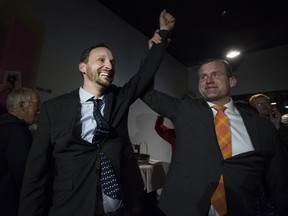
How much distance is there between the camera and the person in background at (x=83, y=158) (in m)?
1.03

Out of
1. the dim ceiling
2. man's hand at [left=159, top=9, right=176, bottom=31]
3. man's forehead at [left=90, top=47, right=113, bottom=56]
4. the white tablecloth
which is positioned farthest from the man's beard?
the dim ceiling

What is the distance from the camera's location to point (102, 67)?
124 cm

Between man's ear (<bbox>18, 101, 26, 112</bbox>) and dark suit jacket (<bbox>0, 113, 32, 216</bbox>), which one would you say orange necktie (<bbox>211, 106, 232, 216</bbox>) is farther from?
man's ear (<bbox>18, 101, 26, 112</bbox>)

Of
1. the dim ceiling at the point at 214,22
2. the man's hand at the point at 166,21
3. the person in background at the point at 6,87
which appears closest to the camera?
the man's hand at the point at 166,21

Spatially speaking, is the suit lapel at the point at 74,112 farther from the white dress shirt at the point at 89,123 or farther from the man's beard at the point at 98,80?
the man's beard at the point at 98,80

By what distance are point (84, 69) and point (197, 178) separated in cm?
97

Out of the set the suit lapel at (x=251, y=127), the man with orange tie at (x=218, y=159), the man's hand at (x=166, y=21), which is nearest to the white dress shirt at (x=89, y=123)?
the man with orange tie at (x=218, y=159)

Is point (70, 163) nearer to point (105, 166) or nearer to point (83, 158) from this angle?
point (83, 158)

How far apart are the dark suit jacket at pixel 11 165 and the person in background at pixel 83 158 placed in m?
0.31

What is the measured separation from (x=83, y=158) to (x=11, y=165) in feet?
1.93

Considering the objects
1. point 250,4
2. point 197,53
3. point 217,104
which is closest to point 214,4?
point 250,4

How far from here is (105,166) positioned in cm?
107

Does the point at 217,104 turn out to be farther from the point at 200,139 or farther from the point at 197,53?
the point at 197,53

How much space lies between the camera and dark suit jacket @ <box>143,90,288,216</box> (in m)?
1.17
